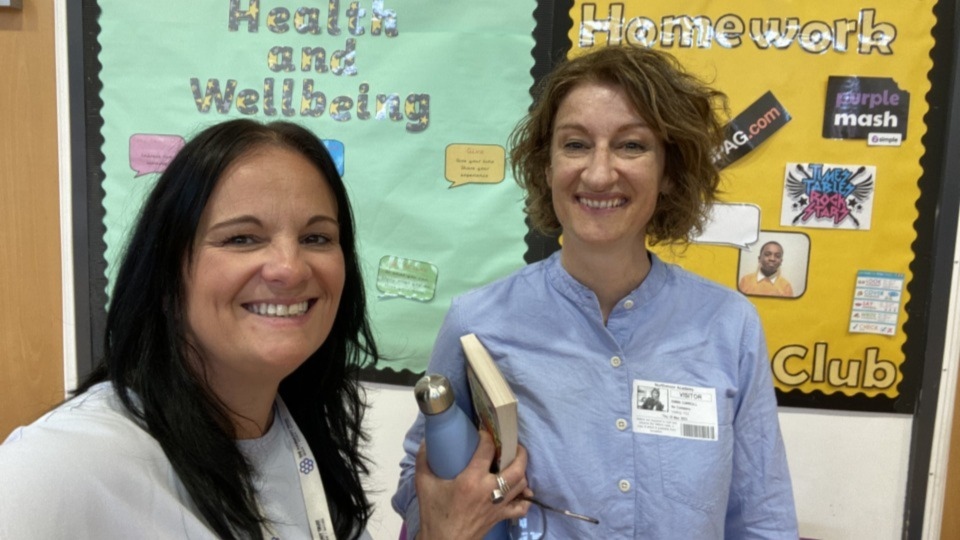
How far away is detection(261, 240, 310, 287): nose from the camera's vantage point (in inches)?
33.1

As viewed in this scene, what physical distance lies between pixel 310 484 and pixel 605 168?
2.26 feet

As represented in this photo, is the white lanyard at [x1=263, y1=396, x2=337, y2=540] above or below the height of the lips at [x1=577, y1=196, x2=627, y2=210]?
below

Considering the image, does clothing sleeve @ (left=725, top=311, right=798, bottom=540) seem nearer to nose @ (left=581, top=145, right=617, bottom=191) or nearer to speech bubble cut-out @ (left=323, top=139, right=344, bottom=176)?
nose @ (left=581, top=145, right=617, bottom=191)

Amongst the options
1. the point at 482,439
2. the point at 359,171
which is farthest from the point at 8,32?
the point at 482,439

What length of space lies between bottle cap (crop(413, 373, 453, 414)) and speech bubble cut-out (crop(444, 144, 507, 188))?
89 centimetres

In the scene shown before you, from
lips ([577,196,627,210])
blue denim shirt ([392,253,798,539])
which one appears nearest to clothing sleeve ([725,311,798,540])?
blue denim shirt ([392,253,798,539])

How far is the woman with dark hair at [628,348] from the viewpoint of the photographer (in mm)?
1069

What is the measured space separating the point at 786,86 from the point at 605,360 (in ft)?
3.30

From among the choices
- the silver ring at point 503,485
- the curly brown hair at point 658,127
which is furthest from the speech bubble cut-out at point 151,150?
the silver ring at point 503,485

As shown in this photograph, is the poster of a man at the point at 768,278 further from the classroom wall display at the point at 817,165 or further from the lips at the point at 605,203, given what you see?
the lips at the point at 605,203

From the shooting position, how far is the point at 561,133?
3.77 ft

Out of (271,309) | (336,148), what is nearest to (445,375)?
(271,309)

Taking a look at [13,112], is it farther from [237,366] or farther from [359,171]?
[237,366]

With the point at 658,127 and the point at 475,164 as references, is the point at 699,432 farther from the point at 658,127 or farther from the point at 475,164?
the point at 475,164
